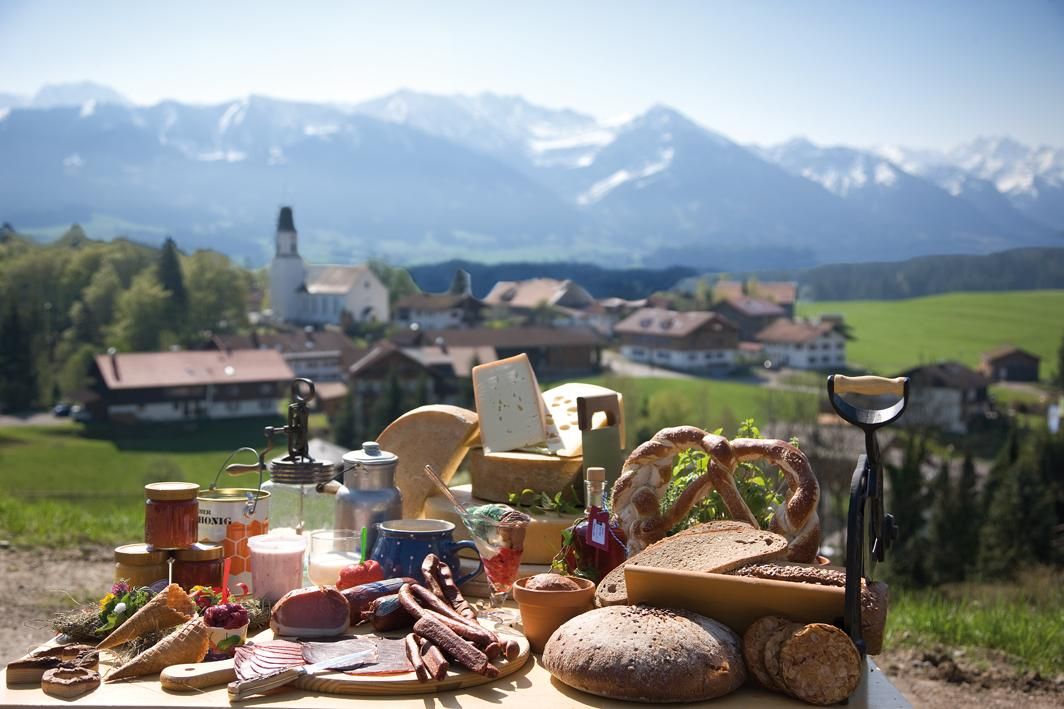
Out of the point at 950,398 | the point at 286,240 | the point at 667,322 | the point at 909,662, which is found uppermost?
the point at 286,240

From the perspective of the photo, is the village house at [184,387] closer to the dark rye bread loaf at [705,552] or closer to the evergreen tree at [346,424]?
the evergreen tree at [346,424]

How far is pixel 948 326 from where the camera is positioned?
4522cm

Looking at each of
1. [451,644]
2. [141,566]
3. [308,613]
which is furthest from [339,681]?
[141,566]

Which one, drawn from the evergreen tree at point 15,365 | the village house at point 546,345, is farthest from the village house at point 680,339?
the evergreen tree at point 15,365

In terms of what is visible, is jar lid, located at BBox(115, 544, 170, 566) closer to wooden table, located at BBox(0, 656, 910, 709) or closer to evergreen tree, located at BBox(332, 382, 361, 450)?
wooden table, located at BBox(0, 656, 910, 709)

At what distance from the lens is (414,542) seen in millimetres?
4086

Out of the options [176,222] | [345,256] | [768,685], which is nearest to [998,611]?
[768,685]

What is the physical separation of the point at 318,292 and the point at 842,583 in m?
43.9

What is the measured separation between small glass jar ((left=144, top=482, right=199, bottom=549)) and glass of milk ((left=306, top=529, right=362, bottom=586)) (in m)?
0.56

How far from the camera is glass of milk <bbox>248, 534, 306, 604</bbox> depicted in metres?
3.88

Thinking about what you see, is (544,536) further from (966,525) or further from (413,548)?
(966,525)

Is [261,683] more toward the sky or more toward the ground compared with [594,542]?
more toward the ground

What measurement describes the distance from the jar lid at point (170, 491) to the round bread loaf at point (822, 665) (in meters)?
2.24

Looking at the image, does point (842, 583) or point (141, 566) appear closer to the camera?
point (842, 583)
